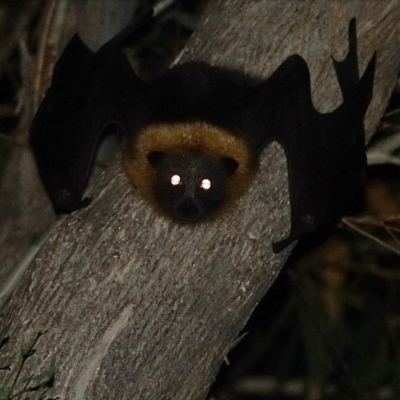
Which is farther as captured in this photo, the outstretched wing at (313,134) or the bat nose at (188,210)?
the bat nose at (188,210)

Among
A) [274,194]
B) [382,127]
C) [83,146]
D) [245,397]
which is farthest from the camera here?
[245,397]

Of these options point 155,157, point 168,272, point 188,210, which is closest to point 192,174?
point 155,157

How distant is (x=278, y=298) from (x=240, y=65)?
135 inches

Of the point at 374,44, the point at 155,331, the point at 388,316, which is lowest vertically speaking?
the point at 388,316

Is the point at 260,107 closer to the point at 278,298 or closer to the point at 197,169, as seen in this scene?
the point at 197,169

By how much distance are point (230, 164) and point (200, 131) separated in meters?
0.32

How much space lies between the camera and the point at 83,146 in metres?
6.40

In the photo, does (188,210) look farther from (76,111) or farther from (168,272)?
(76,111)

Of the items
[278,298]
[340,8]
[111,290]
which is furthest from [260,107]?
[278,298]

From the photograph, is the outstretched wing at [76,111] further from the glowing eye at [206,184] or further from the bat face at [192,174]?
the glowing eye at [206,184]

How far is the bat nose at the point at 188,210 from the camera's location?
6082mm

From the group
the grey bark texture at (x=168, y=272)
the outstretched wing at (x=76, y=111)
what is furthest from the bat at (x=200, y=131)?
the grey bark texture at (x=168, y=272)

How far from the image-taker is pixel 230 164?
21.2ft

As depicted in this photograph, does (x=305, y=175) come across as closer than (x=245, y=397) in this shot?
Yes
